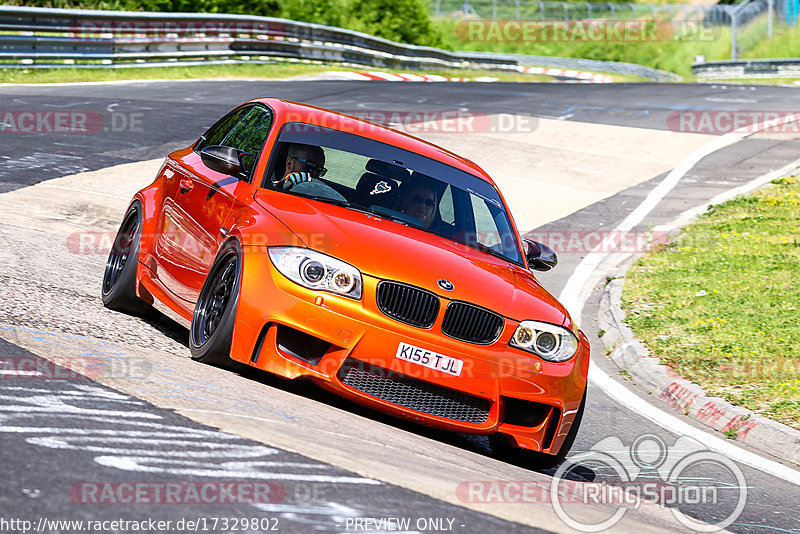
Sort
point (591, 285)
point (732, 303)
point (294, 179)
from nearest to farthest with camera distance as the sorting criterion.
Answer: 1. point (294, 179)
2. point (732, 303)
3. point (591, 285)

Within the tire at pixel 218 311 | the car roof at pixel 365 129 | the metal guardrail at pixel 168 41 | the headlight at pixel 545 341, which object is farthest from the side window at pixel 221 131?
the metal guardrail at pixel 168 41

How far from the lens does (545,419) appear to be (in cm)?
572

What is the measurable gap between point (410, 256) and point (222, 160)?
151cm

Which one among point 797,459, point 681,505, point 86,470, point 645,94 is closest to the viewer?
point 86,470

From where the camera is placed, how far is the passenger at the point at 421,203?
6652mm

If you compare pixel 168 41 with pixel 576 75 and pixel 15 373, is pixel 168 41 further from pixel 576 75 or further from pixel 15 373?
pixel 15 373

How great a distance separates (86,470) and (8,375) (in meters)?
1.31

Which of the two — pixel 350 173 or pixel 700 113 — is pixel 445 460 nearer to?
pixel 350 173

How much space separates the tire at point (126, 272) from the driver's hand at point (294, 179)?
52.7 inches

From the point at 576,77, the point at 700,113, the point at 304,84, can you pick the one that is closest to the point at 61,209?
the point at 304,84

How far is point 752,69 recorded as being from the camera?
3881 centimetres

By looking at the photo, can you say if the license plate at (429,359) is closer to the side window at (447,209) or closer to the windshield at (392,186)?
the windshield at (392,186)

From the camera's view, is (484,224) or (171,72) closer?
(484,224)

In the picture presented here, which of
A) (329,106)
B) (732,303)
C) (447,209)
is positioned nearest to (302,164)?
(447,209)
